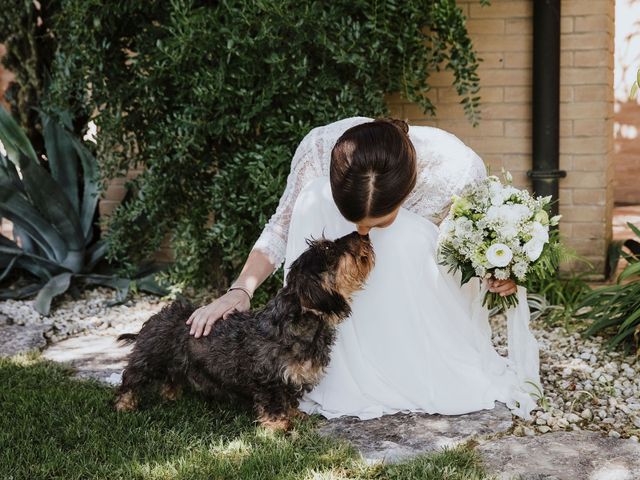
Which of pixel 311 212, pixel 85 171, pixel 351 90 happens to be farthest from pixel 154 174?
pixel 311 212

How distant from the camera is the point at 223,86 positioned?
516 cm

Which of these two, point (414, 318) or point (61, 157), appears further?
point (61, 157)

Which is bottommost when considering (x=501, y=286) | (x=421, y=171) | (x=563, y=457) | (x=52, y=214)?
(x=563, y=457)

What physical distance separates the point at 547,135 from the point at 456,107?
2.51 ft

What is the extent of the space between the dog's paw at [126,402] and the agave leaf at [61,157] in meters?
2.95

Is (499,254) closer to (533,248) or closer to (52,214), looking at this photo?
(533,248)

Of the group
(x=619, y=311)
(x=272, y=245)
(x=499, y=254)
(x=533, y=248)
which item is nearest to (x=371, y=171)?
(x=499, y=254)

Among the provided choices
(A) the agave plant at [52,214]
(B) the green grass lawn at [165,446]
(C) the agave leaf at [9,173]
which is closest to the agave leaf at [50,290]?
(A) the agave plant at [52,214]

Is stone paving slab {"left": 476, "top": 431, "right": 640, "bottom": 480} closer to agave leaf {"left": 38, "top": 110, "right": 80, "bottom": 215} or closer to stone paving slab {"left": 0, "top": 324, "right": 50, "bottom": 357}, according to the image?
stone paving slab {"left": 0, "top": 324, "right": 50, "bottom": 357}

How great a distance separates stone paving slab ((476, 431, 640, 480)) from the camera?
10.3 ft

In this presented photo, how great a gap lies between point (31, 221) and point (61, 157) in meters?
0.60

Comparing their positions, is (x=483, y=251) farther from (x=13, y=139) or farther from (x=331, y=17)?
(x=13, y=139)

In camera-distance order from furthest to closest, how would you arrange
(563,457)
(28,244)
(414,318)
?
(28,244) → (414,318) → (563,457)

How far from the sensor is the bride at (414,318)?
382 cm
